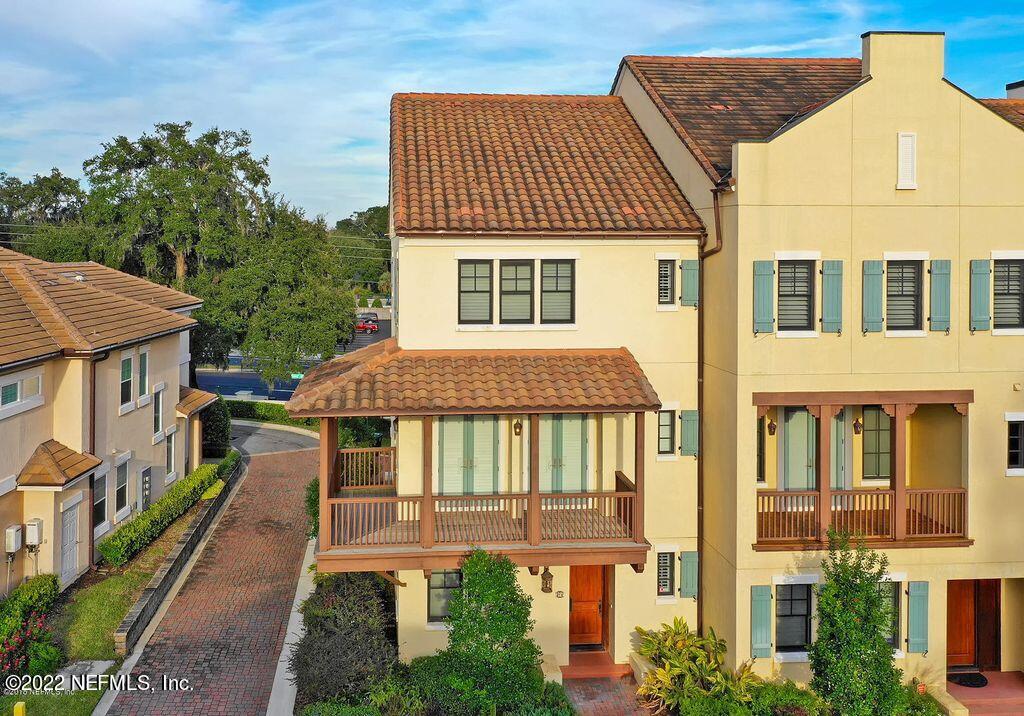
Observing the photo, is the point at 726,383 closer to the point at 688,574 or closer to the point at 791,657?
the point at 688,574

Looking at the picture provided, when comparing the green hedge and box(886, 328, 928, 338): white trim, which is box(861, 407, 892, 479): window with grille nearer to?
box(886, 328, 928, 338): white trim

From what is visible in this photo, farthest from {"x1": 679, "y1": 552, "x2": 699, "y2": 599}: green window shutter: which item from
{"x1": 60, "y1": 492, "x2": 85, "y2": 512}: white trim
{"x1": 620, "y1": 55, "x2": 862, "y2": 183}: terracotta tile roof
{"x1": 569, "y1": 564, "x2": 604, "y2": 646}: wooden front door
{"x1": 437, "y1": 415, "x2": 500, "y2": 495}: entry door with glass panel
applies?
{"x1": 60, "y1": 492, "x2": 85, "y2": 512}: white trim

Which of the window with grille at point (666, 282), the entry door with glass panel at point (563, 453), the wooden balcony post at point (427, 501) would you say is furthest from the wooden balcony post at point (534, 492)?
the window with grille at point (666, 282)

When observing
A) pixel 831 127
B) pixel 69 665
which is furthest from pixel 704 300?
pixel 69 665

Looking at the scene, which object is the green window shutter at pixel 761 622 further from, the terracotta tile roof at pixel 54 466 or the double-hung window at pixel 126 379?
the double-hung window at pixel 126 379

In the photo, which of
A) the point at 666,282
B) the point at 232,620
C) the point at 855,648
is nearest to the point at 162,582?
the point at 232,620

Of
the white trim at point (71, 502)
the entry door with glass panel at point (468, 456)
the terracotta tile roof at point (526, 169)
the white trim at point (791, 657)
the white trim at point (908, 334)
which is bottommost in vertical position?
the white trim at point (791, 657)

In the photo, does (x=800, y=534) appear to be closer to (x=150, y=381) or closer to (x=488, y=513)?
(x=488, y=513)
